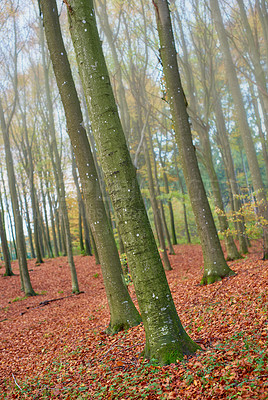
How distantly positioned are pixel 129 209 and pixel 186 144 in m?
3.95

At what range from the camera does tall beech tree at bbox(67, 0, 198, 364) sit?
323cm

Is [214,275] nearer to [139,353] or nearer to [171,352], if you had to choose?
[139,353]

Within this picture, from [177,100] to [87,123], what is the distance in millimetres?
8778

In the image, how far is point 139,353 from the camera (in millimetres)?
3828

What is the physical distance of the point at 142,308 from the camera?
330 cm

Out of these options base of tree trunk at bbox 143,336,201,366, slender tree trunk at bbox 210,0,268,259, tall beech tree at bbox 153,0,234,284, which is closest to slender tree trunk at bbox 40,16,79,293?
tall beech tree at bbox 153,0,234,284

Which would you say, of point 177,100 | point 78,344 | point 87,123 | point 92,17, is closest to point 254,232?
point 177,100

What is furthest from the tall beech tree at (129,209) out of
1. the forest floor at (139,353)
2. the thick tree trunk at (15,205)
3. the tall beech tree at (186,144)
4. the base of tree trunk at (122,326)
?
the thick tree trunk at (15,205)

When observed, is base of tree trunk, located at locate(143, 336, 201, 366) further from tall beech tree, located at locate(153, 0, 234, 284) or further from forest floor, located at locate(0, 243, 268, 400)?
tall beech tree, located at locate(153, 0, 234, 284)

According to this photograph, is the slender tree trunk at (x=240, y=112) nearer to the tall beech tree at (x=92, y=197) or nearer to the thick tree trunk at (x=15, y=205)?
the tall beech tree at (x=92, y=197)

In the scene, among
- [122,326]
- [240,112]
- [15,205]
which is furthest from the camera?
[15,205]

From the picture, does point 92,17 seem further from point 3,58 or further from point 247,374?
point 3,58

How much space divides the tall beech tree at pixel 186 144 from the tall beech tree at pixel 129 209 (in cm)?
346

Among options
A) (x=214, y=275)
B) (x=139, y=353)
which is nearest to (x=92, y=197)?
(x=139, y=353)
